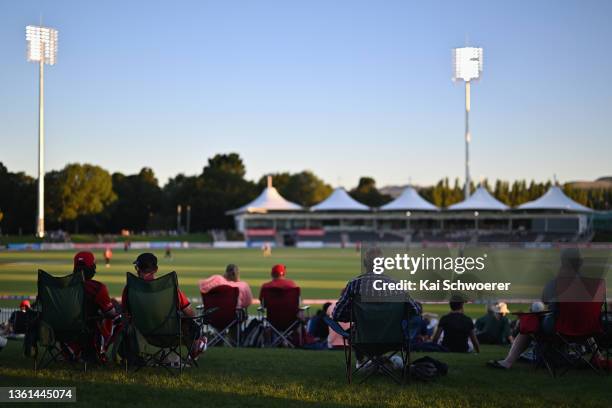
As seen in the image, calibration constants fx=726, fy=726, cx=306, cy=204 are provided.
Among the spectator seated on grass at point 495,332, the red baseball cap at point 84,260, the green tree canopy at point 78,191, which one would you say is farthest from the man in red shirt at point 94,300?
the green tree canopy at point 78,191

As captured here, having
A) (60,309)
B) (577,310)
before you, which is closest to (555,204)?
(577,310)

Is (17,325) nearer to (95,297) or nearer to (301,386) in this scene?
(95,297)

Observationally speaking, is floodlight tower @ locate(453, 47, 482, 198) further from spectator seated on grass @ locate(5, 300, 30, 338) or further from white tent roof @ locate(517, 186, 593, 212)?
spectator seated on grass @ locate(5, 300, 30, 338)

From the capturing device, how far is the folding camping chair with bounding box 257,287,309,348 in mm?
9750

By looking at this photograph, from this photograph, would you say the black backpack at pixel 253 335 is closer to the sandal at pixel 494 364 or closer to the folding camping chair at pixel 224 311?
the folding camping chair at pixel 224 311

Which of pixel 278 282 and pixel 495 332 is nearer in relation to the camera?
pixel 278 282

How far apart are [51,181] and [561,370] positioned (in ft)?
262

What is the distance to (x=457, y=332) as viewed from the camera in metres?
8.77

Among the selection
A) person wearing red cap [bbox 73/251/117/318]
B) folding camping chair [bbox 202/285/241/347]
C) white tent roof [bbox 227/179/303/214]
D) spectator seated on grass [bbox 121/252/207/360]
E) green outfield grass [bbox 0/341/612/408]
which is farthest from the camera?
white tent roof [bbox 227/179/303/214]

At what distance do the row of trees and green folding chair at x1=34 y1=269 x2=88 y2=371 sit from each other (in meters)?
73.5

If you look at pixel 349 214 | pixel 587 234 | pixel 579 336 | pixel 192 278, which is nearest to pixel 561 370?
pixel 579 336

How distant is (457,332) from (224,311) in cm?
322

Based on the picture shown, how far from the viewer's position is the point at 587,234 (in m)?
75.8

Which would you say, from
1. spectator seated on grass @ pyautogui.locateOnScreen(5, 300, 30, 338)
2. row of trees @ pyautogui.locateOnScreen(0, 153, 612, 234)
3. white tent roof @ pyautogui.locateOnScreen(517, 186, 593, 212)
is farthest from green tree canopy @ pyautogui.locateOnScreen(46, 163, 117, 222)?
spectator seated on grass @ pyautogui.locateOnScreen(5, 300, 30, 338)
